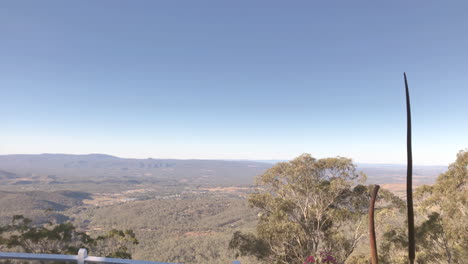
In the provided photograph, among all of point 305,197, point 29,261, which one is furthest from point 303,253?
point 29,261

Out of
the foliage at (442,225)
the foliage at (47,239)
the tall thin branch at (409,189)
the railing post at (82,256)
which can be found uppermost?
the tall thin branch at (409,189)

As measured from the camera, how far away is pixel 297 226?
9828mm

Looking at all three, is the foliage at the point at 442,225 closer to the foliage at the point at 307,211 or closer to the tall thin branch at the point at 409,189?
the foliage at the point at 307,211

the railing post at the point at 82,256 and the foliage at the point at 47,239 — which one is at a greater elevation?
the railing post at the point at 82,256

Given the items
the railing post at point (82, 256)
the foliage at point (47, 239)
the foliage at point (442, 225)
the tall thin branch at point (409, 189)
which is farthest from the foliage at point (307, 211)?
the tall thin branch at point (409, 189)

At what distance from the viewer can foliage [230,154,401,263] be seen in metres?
10.2

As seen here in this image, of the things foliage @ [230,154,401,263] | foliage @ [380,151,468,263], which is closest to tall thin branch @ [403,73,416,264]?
foliage @ [230,154,401,263]

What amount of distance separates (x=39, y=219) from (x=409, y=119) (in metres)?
91.0

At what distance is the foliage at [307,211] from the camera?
10.2 m

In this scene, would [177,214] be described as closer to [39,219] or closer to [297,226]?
[39,219]

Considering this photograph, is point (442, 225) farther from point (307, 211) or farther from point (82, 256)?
point (82, 256)

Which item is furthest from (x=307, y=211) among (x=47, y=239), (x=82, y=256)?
(x=47, y=239)

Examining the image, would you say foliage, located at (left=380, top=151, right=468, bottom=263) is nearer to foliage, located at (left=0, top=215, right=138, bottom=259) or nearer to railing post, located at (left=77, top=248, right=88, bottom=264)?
railing post, located at (left=77, top=248, right=88, bottom=264)

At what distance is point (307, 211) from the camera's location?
1127 centimetres
